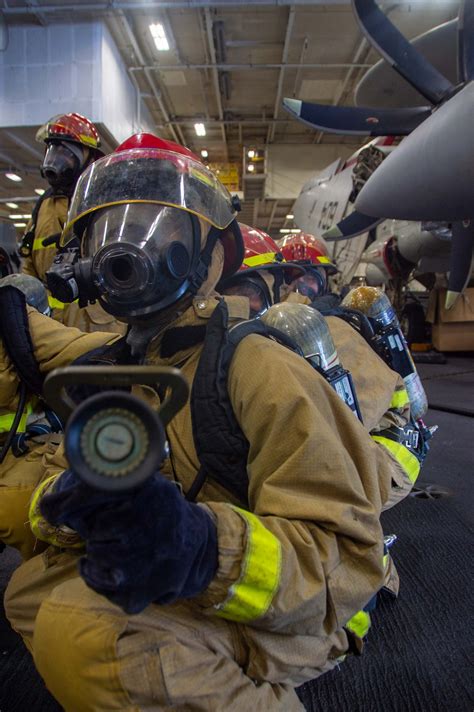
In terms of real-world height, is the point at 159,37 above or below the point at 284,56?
below

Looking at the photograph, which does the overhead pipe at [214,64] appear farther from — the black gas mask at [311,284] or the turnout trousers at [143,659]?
the turnout trousers at [143,659]

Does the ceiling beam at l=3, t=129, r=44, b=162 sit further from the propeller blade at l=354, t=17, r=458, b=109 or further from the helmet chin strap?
the helmet chin strap

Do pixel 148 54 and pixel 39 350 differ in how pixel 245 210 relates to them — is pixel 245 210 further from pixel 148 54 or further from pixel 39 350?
pixel 39 350

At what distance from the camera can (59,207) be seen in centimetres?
270

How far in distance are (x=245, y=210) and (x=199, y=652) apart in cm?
1871

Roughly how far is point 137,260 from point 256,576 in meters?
0.76

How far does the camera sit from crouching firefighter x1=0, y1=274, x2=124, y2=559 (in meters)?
1.52

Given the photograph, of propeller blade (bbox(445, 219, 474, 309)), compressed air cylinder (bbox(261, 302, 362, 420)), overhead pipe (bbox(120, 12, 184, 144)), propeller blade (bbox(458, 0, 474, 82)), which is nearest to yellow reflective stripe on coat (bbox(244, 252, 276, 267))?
compressed air cylinder (bbox(261, 302, 362, 420))

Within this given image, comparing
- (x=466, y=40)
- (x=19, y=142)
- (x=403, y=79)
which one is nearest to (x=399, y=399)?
(x=466, y=40)

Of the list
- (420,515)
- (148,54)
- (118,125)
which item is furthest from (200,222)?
(148,54)

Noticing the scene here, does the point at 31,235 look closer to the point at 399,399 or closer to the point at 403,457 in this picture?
the point at 399,399

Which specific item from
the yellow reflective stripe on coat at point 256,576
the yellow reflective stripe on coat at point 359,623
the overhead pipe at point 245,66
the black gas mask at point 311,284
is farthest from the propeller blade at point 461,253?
the overhead pipe at point 245,66

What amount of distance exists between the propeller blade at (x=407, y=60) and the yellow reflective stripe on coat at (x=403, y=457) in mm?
3578

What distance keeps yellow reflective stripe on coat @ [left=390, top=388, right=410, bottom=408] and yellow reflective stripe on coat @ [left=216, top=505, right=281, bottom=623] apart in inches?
47.8
